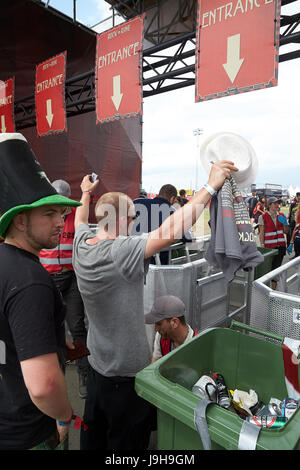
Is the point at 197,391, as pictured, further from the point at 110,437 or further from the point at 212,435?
the point at 110,437

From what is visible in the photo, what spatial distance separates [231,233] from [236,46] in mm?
3919

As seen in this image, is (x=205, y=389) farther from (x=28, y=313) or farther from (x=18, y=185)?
(x=18, y=185)

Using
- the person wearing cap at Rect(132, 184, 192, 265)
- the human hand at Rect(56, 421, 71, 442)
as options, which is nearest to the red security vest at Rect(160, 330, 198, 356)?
the human hand at Rect(56, 421, 71, 442)

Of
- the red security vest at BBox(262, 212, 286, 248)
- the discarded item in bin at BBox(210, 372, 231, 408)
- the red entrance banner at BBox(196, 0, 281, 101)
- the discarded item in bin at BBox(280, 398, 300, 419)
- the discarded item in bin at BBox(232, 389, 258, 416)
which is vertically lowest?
the discarded item in bin at BBox(232, 389, 258, 416)

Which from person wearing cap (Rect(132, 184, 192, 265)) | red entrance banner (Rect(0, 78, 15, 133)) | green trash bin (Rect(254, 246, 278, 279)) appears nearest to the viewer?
person wearing cap (Rect(132, 184, 192, 265))

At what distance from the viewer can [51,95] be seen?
24.1 ft

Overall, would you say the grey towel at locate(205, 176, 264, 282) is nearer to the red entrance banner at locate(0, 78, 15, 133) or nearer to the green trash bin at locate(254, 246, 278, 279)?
the green trash bin at locate(254, 246, 278, 279)

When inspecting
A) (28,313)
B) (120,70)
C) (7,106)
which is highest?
(7,106)

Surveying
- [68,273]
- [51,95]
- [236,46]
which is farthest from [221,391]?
[51,95]

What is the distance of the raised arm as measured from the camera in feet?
4.26

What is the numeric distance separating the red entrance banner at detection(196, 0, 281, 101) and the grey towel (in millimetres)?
3327

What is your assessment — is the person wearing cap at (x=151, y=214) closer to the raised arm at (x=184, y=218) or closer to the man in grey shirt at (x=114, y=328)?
the man in grey shirt at (x=114, y=328)

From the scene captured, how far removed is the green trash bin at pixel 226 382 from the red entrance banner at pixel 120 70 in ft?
16.2

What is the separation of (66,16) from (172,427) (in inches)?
547
